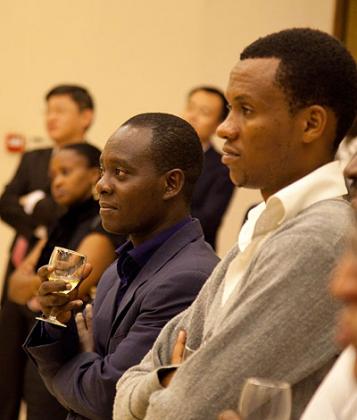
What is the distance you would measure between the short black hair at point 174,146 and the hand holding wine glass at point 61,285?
32cm

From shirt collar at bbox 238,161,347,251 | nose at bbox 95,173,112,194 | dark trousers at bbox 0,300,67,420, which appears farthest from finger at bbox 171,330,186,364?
dark trousers at bbox 0,300,67,420

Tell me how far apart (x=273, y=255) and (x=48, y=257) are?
209cm

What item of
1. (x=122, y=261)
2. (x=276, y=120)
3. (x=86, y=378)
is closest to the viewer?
(x=276, y=120)

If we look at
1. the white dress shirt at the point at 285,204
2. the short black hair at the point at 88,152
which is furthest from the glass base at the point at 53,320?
the short black hair at the point at 88,152

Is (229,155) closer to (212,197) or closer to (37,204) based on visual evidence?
(37,204)

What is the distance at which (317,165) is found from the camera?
2.17 metres

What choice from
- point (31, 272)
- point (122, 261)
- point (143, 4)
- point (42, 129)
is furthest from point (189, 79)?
point (122, 261)

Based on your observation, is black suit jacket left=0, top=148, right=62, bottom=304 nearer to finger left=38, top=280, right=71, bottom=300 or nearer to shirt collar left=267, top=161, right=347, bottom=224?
finger left=38, top=280, right=71, bottom=300

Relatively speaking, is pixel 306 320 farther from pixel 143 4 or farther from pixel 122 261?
pixel 143 4

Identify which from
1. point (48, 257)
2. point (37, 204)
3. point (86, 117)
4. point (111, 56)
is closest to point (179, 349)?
point (48, 257)

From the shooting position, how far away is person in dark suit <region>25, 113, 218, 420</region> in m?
2.68

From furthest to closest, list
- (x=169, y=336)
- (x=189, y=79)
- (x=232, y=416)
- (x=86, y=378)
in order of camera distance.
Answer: (x=189, y=79)
(x=86, y=378)
(x=169, y=336)
(x=232, y=416)

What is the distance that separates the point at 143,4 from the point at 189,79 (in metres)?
0.58

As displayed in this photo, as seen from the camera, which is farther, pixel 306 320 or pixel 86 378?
Result: pixel 86 378
